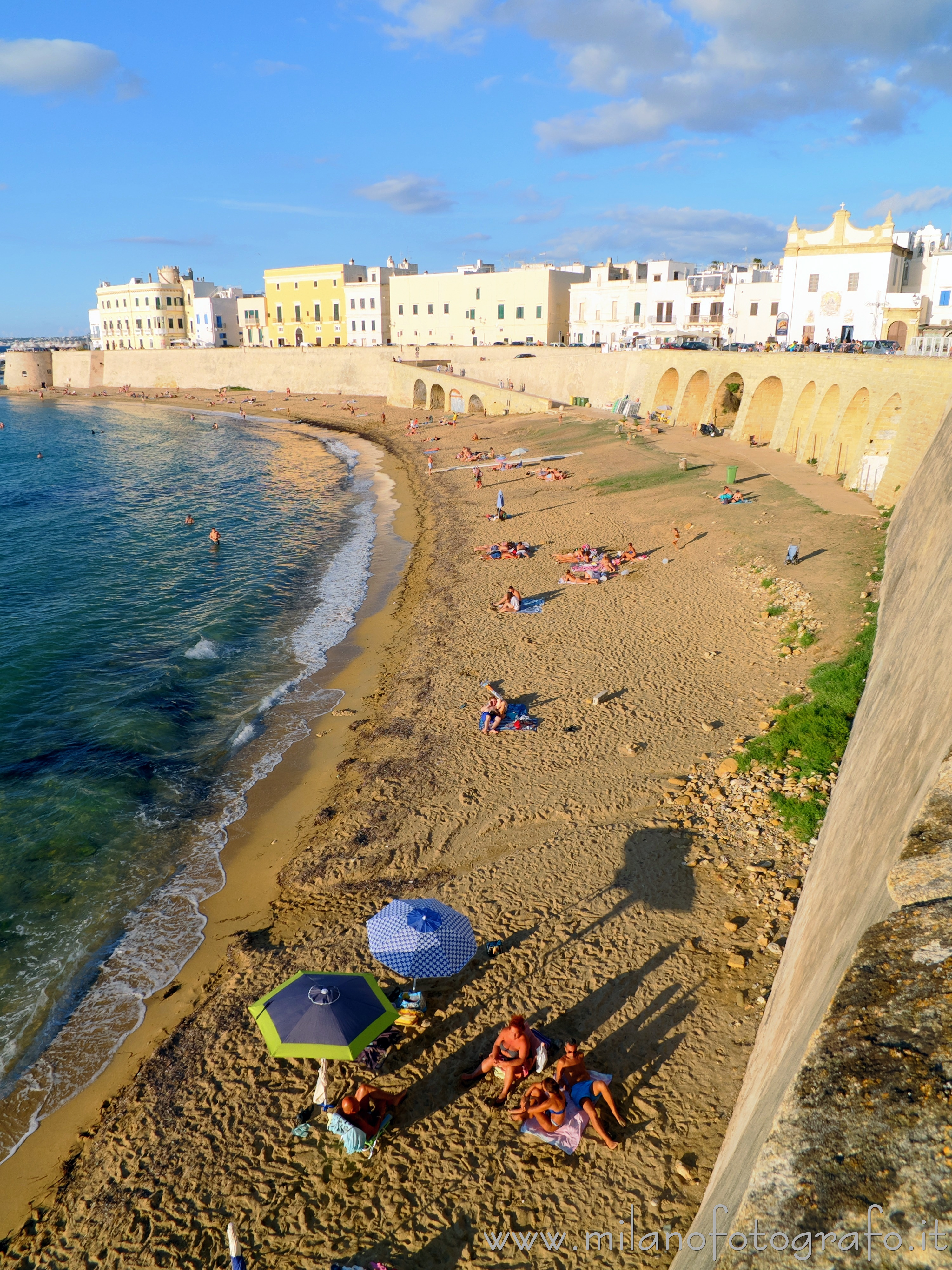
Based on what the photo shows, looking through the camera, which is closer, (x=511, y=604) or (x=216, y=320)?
(x=511, y=604)

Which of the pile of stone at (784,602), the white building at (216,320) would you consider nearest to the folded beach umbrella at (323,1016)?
the pile of stone at (784,602)

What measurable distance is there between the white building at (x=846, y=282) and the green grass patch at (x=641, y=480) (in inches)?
594

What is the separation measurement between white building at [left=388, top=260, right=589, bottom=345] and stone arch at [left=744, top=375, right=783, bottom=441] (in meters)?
33.7

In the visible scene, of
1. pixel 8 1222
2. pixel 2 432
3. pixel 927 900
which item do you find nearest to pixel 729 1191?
pixel 927 900

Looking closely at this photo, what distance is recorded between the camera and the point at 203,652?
70.5 ft

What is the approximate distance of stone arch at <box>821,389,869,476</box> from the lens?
89.2 feet

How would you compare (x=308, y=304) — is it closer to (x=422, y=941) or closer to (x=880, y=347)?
(x=880, y=347)

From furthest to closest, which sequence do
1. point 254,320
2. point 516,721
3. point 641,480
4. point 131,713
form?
point 254,320
point 641,480
point 131,713
point 516,721

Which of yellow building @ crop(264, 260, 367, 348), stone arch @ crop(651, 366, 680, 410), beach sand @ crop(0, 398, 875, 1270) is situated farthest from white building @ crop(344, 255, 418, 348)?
beach sand @ crop(0, 398, 875, 1270)

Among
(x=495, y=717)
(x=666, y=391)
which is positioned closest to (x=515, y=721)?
(x=495, y=717)

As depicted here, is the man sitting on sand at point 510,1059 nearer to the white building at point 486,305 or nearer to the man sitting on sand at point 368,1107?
the man sitting on sand at point 368,1107

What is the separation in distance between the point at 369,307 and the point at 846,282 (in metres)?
54.8

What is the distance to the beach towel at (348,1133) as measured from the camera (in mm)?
7391

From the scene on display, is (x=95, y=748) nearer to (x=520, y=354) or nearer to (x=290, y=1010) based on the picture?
(x=290, y=1010)
